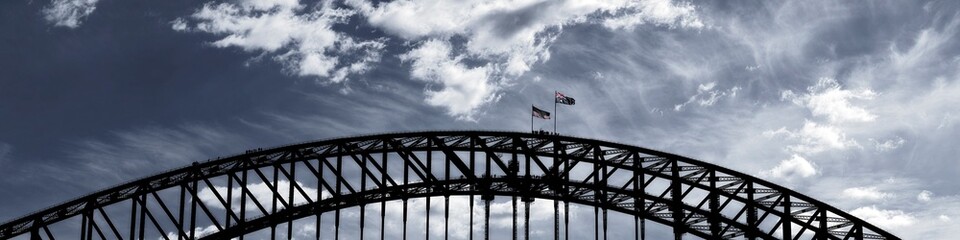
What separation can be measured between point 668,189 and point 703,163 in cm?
286

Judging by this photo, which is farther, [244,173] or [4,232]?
[4,232]

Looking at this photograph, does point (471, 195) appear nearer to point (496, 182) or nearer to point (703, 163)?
point (496, 182)

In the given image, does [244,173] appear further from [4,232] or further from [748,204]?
[748,204]

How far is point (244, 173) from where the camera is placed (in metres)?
74.4

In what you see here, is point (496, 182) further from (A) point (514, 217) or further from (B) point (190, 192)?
(B) point (190, 192)

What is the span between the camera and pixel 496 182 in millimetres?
75375

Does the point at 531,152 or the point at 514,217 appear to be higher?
the point at 531,152

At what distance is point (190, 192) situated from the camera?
2923 inches

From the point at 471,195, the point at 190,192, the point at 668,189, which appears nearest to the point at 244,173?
the point at 190,192

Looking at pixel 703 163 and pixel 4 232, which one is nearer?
pixel 703 163

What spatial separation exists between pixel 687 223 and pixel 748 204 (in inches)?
178

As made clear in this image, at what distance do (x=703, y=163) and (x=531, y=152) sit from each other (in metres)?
11.4

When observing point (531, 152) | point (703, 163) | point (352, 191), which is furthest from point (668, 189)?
point (352, 191)

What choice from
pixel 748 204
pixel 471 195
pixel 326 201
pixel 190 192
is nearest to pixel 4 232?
pixel 190 192
